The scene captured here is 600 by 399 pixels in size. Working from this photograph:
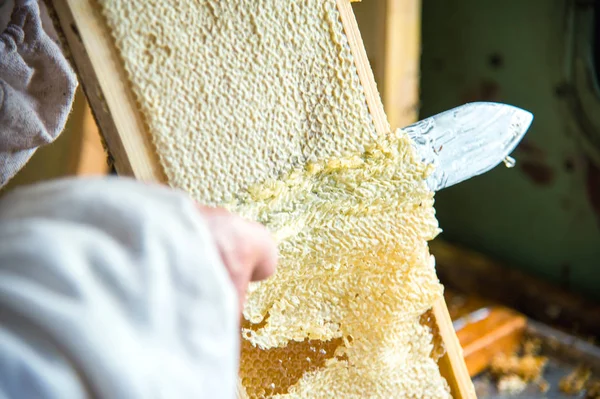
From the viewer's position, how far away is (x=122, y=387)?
27 centimetres

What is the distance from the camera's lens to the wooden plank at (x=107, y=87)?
44cm

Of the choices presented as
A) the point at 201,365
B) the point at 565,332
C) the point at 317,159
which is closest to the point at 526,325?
the point at 565,332

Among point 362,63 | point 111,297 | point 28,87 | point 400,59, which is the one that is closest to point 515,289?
point 400,59

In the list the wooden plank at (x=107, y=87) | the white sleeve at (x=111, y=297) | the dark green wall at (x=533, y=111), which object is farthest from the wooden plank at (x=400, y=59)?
the white sleeve at (x=111, y=297)

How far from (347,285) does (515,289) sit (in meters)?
1.41

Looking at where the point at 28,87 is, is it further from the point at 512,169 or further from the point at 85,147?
the point at 512,169

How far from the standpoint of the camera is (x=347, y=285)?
60cm

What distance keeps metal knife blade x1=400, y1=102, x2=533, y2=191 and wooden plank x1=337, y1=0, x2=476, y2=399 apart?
38 mm

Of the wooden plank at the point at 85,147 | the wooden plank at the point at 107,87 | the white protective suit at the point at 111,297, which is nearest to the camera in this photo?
the white protective suit at the point at 111,297

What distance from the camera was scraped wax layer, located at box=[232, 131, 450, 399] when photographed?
54 centimetres

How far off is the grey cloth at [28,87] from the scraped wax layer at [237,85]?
20cm

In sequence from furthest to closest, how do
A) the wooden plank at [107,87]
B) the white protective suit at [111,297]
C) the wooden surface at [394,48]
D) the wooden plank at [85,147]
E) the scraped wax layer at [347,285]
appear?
the wooden surface at [394,48]
the wooden plank at [85,147]
the scraped wax layer at [347,285]
the wooden plank at [107,87]
the white protective suit at [111,297]

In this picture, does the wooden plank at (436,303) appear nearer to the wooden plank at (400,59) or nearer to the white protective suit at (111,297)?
the white protective suit at (111,297)

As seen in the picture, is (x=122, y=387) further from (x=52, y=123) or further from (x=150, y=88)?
(x=52, y=123)
